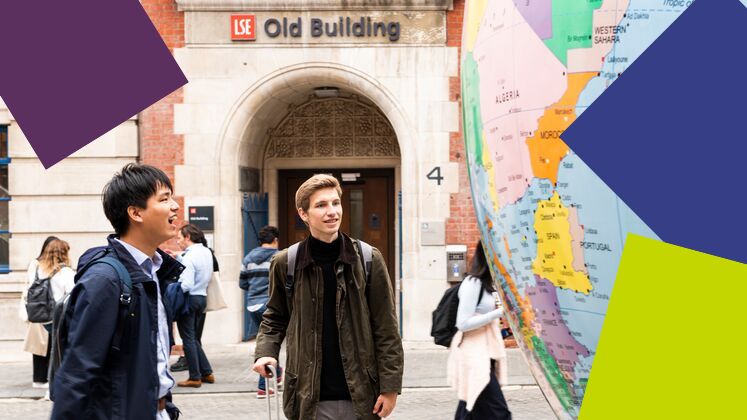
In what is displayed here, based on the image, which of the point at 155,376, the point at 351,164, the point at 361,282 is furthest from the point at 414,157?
the point at 155,376

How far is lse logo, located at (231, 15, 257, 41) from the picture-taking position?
40.8 feet

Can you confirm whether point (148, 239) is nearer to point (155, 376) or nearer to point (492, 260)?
point (155, 376)

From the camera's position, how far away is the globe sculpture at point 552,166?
210 centimetres

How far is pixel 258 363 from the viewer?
158 inches

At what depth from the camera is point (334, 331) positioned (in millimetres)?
3967

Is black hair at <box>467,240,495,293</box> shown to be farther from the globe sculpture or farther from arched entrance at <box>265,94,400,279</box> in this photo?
arched entrance at <box>265,94,400,279</box>

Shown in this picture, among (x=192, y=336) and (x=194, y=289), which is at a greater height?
(x=194, y=289)

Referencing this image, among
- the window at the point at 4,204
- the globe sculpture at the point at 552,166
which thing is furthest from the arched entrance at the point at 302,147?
the globe sculpture at the point at 552,166

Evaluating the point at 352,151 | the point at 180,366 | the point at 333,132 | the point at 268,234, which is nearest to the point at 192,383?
the point at 180,366
